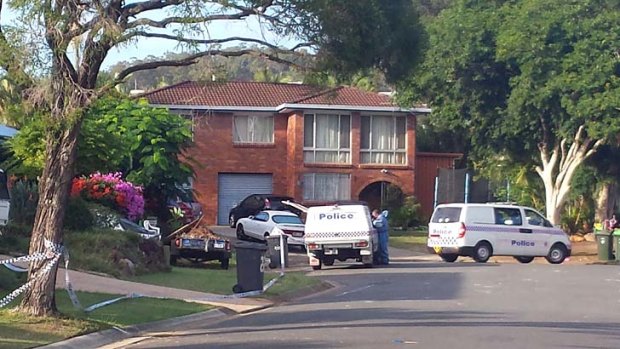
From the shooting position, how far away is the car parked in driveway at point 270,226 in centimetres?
3950

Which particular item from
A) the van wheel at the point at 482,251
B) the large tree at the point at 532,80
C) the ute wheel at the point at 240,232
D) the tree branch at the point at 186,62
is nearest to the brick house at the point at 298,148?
the large tree at the point at 532,80

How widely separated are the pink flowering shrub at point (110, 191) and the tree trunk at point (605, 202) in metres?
26.9

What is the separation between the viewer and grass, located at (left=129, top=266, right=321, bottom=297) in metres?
23.0

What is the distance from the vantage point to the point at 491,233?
35344 mm

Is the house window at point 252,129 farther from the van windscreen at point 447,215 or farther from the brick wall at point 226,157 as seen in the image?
the van windscreen at point 447,215

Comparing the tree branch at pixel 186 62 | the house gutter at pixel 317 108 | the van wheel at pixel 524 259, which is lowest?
the van wheel at pixel 524 259

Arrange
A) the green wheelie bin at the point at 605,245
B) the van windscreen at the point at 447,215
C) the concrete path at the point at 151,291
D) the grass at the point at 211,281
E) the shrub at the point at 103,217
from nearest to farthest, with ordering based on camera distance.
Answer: the concrete path at the point at 151,291 → the grass at the point at 211,281 → the shrub at the point at 103,217 → the van windscreen at the point at 447,215 → the green wheelie bin at the point at 605,245

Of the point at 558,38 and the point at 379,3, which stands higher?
the point at 558,38

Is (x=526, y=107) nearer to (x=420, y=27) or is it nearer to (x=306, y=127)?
(x=306, y=127)

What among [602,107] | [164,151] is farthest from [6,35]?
[602,107]

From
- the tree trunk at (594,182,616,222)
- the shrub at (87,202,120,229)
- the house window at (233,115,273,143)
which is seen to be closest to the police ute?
the shrub at (87,202,120,229)

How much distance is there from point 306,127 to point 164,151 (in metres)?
19.0

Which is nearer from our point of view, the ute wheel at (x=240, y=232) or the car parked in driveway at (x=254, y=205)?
the ute wheel at (x=240, y=232)

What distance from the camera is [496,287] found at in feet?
80.5
